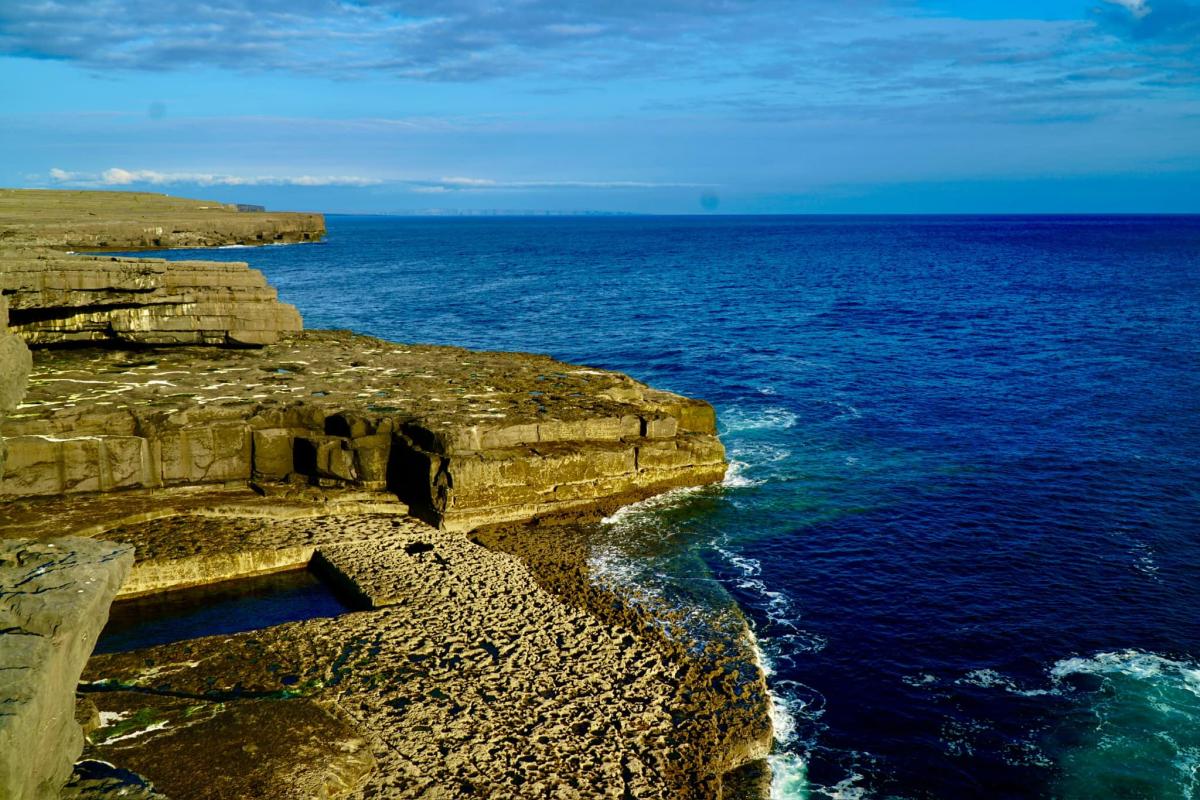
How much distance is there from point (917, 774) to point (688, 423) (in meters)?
19.1

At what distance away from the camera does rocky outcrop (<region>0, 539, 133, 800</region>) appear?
29.8ft

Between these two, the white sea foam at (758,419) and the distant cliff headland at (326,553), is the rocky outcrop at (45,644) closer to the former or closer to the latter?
the distant cliff headland at (326,553)

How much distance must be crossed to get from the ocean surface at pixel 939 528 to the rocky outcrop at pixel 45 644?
37.6ft

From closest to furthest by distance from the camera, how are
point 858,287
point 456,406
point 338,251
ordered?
point 456,406 < point 858,287 < point 338,251

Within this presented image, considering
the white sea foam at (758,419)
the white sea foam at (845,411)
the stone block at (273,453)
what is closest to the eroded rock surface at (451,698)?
the stone block at (273,453)

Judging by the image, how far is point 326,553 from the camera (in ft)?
80.3

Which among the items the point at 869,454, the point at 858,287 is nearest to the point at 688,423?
the point at 869,454

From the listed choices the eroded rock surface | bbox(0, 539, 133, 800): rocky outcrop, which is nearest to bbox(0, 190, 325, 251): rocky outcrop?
the eroded rock surface

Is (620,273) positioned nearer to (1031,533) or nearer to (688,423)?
(688,423)

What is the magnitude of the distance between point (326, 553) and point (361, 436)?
17.4 feet

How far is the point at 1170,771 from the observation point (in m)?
16.7

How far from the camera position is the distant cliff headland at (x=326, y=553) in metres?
14.6

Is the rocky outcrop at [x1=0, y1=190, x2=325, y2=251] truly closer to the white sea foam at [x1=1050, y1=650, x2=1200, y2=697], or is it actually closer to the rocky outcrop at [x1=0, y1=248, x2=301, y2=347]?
the rocky outcrop at [x1=0, y1=248, x2=301, y2=347]

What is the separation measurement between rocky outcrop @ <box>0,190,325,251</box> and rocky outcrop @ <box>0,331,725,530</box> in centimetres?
2644
